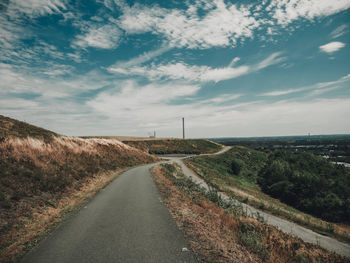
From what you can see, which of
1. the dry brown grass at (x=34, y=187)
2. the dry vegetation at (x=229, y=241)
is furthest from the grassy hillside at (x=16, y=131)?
the dry vegetation at (x=229, y=241)

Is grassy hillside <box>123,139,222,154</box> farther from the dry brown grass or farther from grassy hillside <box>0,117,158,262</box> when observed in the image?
the dry brown grass

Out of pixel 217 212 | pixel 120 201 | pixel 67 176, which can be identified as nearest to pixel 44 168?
pixel 67 176

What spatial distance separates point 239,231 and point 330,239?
10638mm

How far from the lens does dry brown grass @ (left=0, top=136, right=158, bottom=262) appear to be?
6574 millimetres

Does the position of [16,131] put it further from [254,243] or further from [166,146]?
[166,146]

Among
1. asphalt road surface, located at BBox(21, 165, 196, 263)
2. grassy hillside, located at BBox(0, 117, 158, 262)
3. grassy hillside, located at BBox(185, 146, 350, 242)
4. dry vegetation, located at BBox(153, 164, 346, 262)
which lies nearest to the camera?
asphalt road surface, located at BBox(21, 165, 196, 263)

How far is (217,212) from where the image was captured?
8844 mm

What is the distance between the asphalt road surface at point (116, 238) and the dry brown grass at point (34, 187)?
36.1 inches

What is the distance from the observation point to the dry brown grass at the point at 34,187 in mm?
6574

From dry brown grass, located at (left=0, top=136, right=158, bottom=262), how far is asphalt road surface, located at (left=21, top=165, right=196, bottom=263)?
3.01ft

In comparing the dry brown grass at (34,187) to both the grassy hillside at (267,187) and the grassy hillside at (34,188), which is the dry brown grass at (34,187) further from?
the grassy hillside at (267,187)

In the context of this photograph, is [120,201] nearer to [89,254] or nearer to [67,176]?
[89,254]

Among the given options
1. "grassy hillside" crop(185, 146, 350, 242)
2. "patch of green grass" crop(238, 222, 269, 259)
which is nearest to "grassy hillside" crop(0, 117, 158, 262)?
"patch of green grass" crop(238, 222, 269, 259)

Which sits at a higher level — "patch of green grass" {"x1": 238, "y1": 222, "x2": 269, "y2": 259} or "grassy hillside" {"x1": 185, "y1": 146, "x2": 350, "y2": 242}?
"patch of green grass" {"x1": 238, "y1": 222, "x2": 269, "y2": 259}
